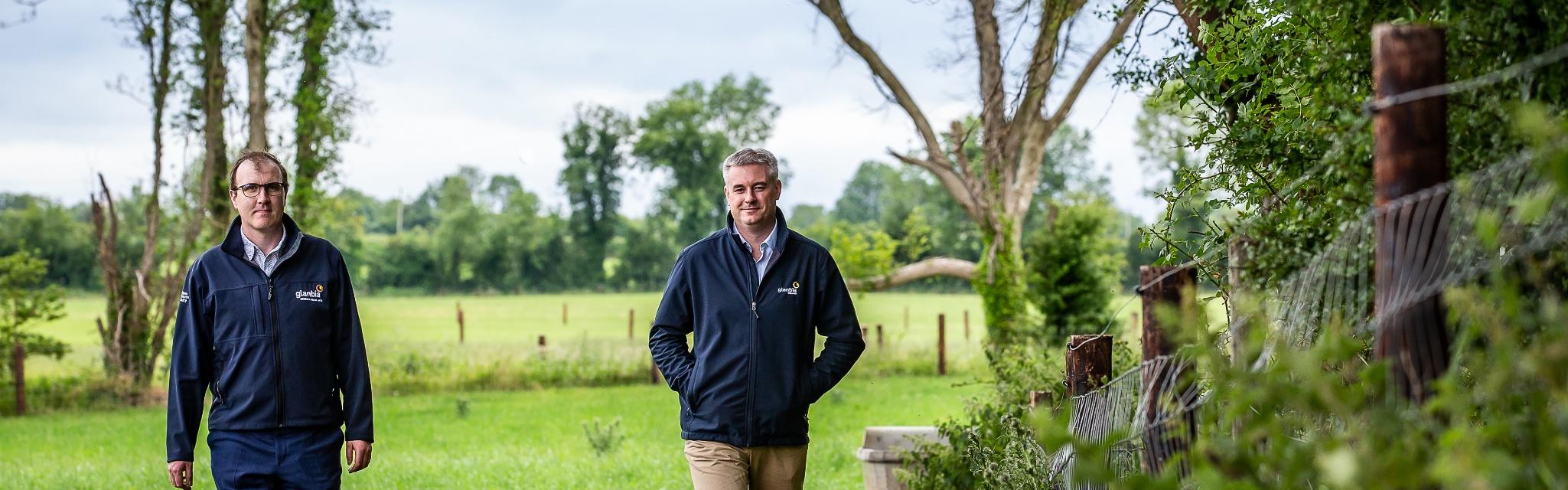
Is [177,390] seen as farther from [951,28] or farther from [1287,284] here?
[951,28]

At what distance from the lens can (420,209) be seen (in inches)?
2559

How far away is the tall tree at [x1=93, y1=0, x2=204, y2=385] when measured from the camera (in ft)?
55.3

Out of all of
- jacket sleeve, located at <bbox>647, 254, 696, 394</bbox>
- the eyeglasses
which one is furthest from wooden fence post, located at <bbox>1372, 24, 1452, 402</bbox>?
the eyeglasses

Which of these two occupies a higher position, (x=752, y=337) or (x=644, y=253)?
(x=644, y=253)

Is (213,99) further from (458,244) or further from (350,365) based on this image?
(458,244)

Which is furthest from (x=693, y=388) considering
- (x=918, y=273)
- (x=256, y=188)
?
(x=918, y=273)

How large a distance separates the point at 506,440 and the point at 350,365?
9.35m

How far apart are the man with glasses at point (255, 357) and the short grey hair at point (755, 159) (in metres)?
1.37

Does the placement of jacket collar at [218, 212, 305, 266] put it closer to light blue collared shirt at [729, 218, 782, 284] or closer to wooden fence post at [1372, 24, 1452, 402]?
light blue collared shirt at [729, 218, 782, 284]

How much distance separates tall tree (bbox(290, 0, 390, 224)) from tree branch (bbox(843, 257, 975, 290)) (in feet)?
22.7

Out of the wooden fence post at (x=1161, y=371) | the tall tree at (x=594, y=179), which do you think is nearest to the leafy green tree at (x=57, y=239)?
the tall tree at (x=594, y=179)

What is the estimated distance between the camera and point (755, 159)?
4.50 m

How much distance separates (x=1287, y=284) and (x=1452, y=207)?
0.71 metres

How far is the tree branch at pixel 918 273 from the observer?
1892 cm
